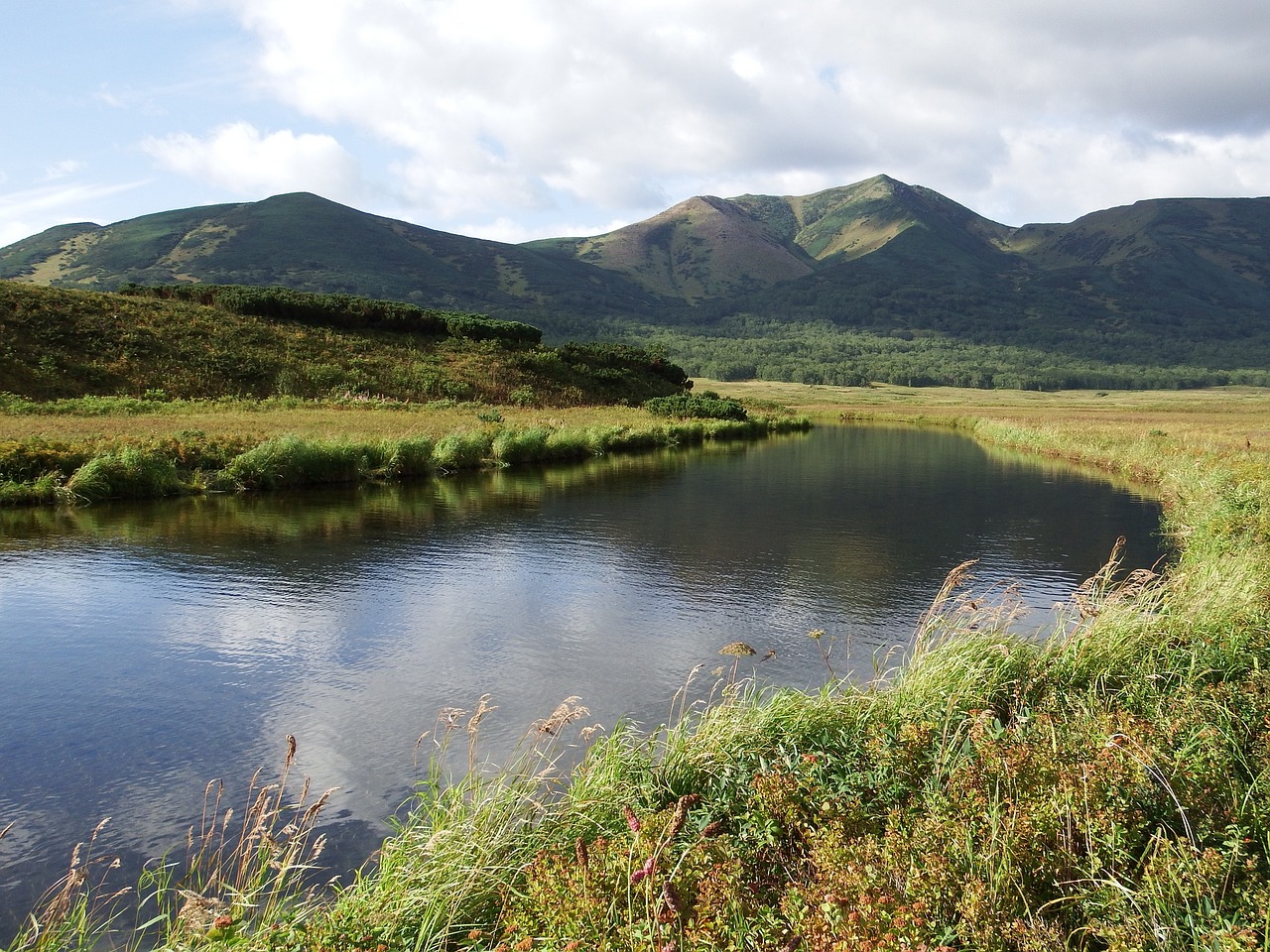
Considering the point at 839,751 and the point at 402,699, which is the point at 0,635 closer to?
the point at 402,699

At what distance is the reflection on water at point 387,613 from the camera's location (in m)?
9.53

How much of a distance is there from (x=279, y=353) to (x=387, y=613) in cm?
4864

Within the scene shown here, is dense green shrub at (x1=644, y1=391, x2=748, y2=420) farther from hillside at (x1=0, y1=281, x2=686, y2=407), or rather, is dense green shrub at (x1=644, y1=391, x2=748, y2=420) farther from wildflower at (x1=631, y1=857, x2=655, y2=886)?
wildflower at (x1=631, y1=857, x2=655, y2=886)

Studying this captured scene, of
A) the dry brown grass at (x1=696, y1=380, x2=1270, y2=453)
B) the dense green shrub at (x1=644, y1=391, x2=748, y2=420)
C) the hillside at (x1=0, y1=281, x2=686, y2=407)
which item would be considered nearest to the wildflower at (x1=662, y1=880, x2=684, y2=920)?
the dry brown grass at (x1=696, y1=380, x2=1270, y2=453)

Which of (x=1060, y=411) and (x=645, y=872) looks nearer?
(x=645, y=872)

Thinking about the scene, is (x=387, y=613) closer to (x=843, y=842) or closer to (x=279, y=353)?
(x=843, y=842)

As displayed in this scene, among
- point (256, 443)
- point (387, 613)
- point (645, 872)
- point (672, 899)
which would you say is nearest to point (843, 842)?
point (672, 899)

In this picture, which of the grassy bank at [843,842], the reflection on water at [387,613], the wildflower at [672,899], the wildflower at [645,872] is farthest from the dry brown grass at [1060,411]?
the wildflower at [645,872]

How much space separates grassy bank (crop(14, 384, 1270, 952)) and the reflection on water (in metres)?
1.40

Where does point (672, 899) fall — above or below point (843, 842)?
above

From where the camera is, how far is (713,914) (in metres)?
5.07

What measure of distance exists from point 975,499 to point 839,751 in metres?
26.9

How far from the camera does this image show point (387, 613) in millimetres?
15680

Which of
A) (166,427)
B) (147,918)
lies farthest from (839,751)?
(166,427)
